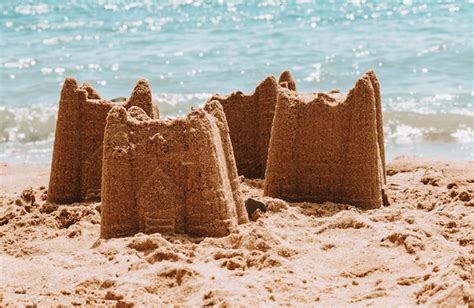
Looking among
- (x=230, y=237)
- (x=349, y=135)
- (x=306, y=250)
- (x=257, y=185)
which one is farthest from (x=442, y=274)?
(x=257, y=185)

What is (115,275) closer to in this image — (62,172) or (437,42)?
(62,172)

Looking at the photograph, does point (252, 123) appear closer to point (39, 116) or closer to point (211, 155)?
point (211, 155)

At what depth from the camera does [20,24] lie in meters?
32.2

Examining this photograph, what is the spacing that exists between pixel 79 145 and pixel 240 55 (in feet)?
53.4

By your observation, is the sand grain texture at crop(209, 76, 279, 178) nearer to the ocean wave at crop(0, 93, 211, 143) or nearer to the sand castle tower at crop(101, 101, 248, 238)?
the sand castle tower at crop(101, 101, 248, 238)

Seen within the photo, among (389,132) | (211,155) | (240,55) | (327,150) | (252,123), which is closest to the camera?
(211,155)

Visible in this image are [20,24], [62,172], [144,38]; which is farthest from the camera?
[20,24]

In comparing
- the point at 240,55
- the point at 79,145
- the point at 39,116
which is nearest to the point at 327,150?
the point at 79,145

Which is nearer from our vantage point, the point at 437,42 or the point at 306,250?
the point at 306,250

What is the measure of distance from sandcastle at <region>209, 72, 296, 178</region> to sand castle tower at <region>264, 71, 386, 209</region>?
82 cm

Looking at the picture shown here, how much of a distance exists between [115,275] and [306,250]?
118cm

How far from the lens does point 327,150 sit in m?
6.45

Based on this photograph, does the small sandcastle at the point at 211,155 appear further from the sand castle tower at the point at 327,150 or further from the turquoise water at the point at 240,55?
the turquoise water at the point at 240,55

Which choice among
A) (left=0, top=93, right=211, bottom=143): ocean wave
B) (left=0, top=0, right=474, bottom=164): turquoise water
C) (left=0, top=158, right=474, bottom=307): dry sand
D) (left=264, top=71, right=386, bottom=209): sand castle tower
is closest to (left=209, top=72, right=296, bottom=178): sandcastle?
(left=264, top=71, right=386, bottom=209): sand castle tower
